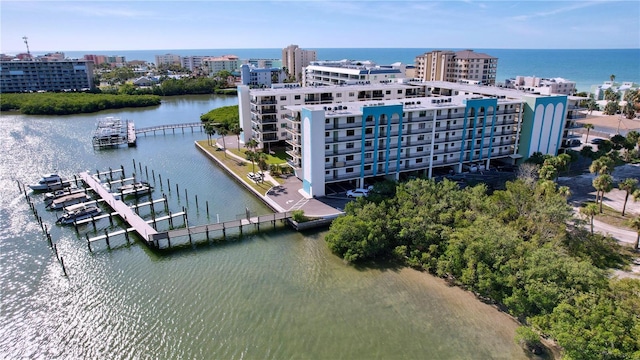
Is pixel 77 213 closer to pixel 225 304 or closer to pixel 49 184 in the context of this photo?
pixel 49 184

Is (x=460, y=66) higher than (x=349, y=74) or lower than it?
higher

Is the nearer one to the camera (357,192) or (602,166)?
(602,166)

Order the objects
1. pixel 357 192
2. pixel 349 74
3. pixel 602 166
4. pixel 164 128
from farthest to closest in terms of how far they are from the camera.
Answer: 1. pixel 349 74
2. pixel 164 128
3. pixel 357 192
4. pixel 602 166

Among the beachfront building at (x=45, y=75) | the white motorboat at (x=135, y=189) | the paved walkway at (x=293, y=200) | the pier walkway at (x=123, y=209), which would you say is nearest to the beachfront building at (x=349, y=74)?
the paved walkway at (x=293, y=200)

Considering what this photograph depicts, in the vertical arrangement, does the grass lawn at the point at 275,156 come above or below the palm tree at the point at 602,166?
below

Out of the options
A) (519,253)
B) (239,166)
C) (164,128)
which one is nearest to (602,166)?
(519,253)

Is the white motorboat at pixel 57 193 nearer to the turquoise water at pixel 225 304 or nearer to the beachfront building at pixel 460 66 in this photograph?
the turquoise water at pixel 225 304

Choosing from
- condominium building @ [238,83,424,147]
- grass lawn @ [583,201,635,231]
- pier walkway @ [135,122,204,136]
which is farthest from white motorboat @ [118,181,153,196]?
grass lawn @ [583,201,635,231]
